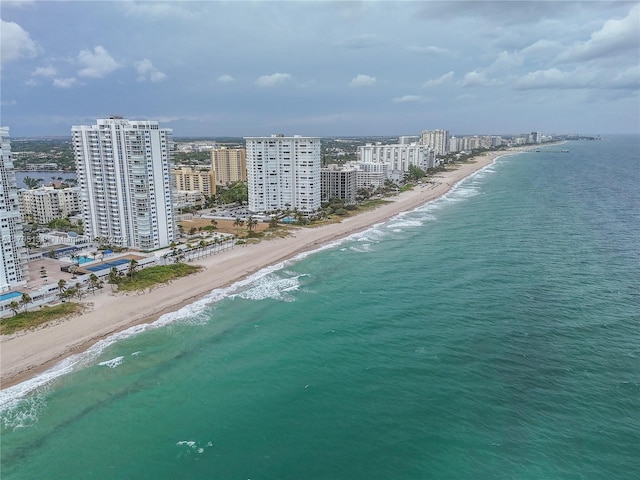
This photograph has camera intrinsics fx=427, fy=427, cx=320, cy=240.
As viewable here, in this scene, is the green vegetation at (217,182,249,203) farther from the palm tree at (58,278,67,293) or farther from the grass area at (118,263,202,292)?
the palm tree at (58,278,67,293)

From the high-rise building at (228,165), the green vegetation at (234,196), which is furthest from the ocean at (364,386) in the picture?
the high-rise building at (228,165)

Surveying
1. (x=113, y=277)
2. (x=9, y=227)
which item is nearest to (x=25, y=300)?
(x=113, y=277)

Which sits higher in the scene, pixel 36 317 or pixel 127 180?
pixel 127 180

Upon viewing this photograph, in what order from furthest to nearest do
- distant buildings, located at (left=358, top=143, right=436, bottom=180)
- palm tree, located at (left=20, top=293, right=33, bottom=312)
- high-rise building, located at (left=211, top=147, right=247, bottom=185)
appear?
distant buildings, located at (left=358, top=143, right=436, bottom=180) → high-rise building, located at (left=211, top=147, right=247, bottom=185) → palm tree, located at (left=20, top=293, right=33, bottom=312)

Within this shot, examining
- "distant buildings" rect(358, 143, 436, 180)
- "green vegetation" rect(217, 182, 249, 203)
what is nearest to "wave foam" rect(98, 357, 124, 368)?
"green vegetation" rect(217, 182, 249, 203)

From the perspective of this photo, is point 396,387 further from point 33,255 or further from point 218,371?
→ point 33,255

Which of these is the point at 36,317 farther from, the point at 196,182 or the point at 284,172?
the point at 196,182

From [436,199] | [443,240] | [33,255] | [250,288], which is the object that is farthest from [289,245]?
[436,199]
